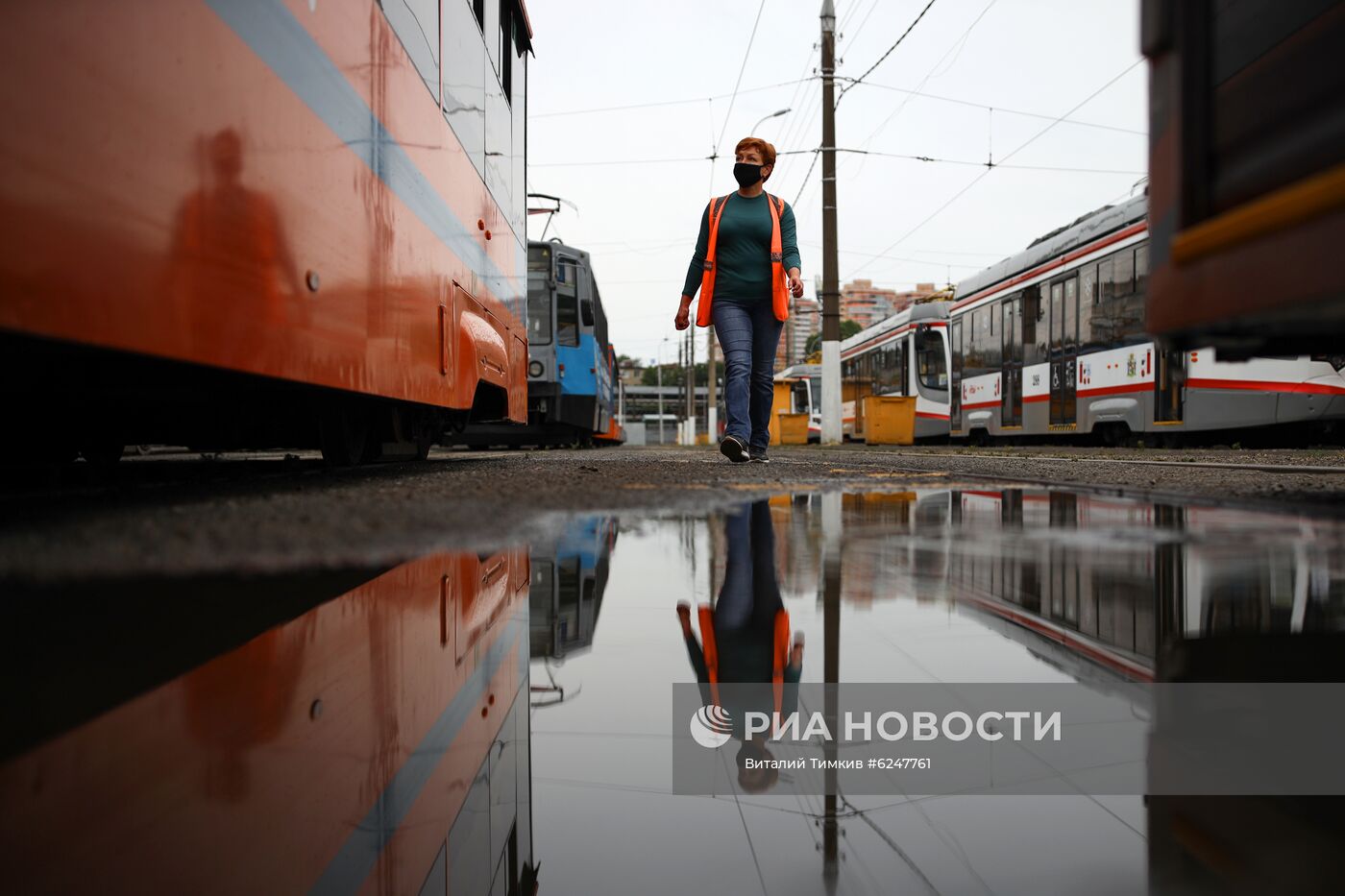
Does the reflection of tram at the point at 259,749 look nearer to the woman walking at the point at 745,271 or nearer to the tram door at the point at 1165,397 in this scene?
the woman walking at the point at 745,271

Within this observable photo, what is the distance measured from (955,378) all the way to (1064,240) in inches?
219

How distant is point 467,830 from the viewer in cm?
93

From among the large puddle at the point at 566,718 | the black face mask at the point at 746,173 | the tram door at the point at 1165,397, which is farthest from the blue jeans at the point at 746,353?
the tram door at the point at 1165,397

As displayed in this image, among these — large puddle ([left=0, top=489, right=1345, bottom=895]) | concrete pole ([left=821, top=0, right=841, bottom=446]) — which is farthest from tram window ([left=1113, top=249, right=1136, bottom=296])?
large puddle ([left=0, top=489, right=1345, bottom=895])

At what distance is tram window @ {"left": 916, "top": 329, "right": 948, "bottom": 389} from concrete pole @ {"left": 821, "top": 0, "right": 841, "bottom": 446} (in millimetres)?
4242

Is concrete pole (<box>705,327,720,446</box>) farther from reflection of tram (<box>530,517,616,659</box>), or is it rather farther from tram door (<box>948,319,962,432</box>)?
reflection of tram (<box>530,517,616,659</box>)

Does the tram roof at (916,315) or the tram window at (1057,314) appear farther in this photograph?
the tram roof at (916,315)

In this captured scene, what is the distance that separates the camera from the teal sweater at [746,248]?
641 cm

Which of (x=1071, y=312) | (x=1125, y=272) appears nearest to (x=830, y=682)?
(x=1125, y=272)

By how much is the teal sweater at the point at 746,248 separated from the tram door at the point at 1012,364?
1124 centimetres

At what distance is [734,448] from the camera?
21.1 feet

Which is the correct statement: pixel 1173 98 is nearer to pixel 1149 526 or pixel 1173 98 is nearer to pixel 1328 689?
pixel 1149 526

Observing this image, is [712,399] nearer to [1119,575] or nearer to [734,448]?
[734,448]

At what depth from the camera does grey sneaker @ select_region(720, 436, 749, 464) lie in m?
6.39
